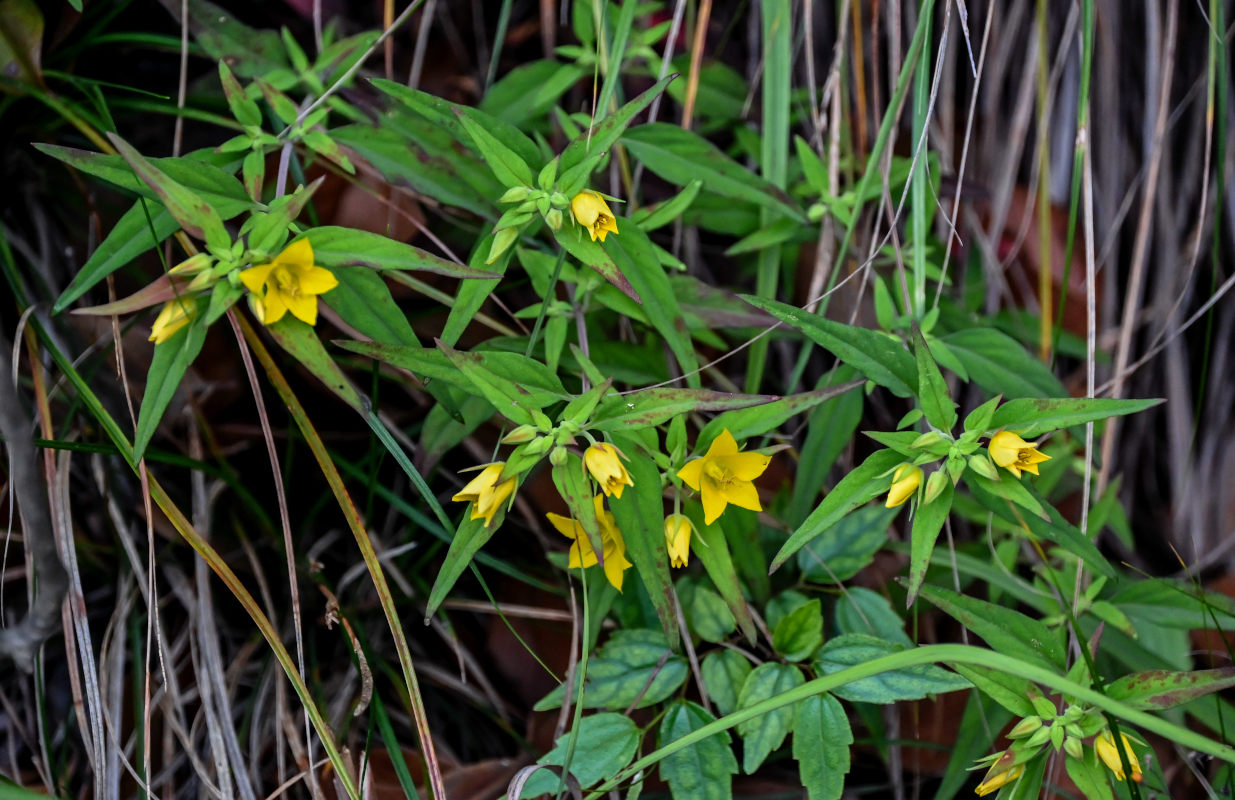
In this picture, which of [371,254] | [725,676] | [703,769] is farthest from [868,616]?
[371,254]

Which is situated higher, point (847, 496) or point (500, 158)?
point (500, 158)

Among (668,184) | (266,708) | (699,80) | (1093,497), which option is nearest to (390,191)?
(668,184)

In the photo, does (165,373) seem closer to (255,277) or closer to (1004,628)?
(255,277)

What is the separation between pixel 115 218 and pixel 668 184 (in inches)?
47.5

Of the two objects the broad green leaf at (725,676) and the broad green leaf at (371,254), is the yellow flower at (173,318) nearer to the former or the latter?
the broad green leaf at (371,254)

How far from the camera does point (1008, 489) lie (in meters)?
1.36

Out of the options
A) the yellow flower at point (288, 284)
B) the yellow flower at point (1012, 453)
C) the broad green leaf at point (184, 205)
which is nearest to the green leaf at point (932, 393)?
the yellow flower at point (1012, 453)

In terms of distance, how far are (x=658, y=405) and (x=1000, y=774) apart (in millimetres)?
777

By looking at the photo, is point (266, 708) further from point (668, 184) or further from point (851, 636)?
point (668, 184)

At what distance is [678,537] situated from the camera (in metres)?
1.41

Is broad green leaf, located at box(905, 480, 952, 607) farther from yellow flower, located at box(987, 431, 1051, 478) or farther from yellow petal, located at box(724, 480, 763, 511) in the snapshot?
yellow petal, located at box(724, 480, 763, 511)

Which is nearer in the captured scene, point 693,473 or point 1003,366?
point 693,473

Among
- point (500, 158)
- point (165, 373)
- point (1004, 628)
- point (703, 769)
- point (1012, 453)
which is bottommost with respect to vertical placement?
point (703, 769)

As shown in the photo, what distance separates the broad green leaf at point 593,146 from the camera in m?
1.30
